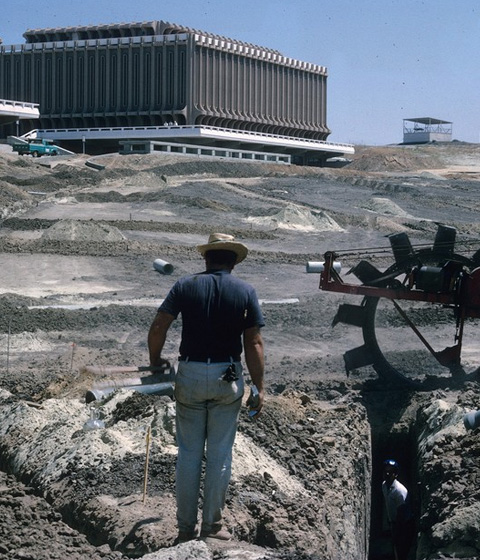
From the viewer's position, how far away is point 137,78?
89.9m

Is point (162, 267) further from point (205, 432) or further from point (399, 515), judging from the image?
point (205, 432)

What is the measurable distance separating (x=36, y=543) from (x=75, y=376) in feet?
23.8

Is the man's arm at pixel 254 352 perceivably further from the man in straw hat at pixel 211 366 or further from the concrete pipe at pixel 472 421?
the concrete pipe at pixel 472 421

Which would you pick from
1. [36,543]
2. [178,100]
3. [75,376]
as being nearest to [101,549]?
[36,543]

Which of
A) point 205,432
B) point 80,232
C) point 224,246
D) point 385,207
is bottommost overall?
point 80,232

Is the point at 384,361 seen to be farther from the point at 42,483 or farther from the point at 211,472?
the point at 211,472

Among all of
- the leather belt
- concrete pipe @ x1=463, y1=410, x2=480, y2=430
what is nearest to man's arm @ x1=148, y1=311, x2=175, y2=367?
the leather belt

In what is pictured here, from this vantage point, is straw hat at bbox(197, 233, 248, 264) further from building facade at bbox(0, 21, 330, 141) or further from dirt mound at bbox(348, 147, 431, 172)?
dirt mound at bbox(348, 147, 431, 172)

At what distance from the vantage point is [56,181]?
160 ft

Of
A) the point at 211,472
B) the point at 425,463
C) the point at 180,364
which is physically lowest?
the point at 425,463

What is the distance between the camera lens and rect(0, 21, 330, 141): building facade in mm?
88625

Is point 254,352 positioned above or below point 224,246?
below

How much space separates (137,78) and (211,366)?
85.6 m

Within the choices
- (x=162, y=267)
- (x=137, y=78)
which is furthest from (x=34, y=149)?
(x=162, y=267)
